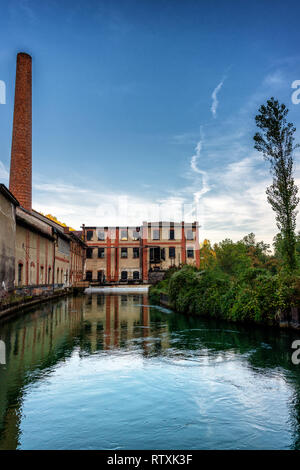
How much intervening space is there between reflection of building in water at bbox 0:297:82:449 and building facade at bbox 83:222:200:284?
42.2 meters

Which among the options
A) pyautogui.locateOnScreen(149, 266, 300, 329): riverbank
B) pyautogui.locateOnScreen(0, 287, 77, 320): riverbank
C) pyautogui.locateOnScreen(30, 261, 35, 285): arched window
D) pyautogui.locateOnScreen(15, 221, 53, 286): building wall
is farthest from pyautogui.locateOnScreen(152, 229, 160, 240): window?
pyautogui.locateOnScreen(149, 266, 300, 329): riverbank

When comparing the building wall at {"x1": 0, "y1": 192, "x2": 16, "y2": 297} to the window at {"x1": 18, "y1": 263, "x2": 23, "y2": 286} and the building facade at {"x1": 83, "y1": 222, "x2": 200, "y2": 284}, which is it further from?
the building facade at {"x1": 83, "y1": 222, "x2": 200, "y2": 284}

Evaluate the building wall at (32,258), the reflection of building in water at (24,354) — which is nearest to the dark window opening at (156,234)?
the building wall at (32,258)

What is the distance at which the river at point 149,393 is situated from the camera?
14.0ft

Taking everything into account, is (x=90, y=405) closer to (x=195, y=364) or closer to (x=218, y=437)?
(x=218, y=437)

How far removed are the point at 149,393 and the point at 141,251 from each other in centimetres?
5242

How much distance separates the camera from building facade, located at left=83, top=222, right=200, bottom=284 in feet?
190

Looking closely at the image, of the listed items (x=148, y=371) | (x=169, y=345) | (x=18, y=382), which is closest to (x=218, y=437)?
(x=148, y=371)

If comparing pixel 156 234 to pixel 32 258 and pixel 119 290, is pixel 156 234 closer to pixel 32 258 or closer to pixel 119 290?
pixel 119 290

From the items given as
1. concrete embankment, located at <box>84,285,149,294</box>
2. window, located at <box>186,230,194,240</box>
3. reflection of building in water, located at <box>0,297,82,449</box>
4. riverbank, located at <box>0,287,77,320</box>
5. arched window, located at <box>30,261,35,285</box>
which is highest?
window, located at <box>186,230,194,240</box>


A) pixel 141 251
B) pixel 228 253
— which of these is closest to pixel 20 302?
pixel 141 251

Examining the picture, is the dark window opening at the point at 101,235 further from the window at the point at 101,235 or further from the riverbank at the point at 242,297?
the riverbank at the point at 242,297

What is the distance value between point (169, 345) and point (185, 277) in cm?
1064

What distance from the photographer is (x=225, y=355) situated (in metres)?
8.68
